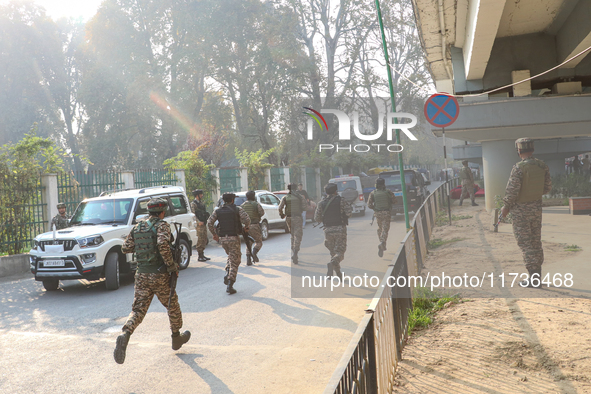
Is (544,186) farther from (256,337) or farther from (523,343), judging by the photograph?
(256,337)

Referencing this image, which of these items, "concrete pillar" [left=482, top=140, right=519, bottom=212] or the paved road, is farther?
"concrete pillar" [left=482, top=140, right=519, bottom=212]

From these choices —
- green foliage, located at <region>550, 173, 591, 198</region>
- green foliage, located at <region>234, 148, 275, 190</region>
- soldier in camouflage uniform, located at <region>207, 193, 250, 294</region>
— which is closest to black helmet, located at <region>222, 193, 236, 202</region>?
soldier in camouflage uniform, located at <region>207, 193, 250, 294</region>

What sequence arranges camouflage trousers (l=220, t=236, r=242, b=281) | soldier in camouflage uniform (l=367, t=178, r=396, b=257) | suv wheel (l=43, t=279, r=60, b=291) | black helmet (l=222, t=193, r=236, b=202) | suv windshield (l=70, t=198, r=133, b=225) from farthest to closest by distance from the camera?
soldier in camouflage uniform (l=367, t=178, r=396, b=257) < suv windshield (l=70, t=198, r=133, b=225) < suv wheel (l=43, t=279, r=60, b=291) < black helmet (l=222, t=193, r=236, b=202) < camouflage trousers (l=220, t=236, r=242, b=281)

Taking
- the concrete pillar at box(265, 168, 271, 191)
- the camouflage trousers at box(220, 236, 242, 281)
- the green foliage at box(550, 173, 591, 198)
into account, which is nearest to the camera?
the camouflage trousers at box(220, 236, 242, 281)

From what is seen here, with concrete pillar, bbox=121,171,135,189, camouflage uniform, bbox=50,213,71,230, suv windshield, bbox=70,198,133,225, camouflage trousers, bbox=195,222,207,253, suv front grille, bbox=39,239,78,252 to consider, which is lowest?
camouflage trousers, bbox=195,222,207,253

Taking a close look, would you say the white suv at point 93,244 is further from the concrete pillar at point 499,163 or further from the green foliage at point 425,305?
the concrete pillar at point 499,163

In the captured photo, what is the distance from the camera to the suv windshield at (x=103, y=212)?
10.3 meters

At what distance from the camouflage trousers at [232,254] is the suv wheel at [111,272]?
2.10m

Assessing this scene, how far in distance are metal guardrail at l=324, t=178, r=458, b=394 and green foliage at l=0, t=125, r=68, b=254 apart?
10470 millimetres

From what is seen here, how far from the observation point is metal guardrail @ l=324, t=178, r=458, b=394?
2.44 m

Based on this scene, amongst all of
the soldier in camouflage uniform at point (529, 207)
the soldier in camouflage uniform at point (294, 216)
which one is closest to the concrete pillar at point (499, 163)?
the soldier in camouflage uniform at point (294, 216)

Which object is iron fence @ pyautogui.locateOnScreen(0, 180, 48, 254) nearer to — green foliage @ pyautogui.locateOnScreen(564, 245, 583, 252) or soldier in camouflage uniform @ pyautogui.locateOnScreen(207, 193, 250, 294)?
soldier in camouflage uniform @ pyautogui.locateOnScreen(207, 193, 250, 294)

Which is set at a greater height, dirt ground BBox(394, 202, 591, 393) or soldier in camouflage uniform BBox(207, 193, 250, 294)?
soldier in camouflage uniform BBox(207, 193, 250, 294)

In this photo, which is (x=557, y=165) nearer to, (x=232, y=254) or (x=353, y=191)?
(x=353, y=191)
